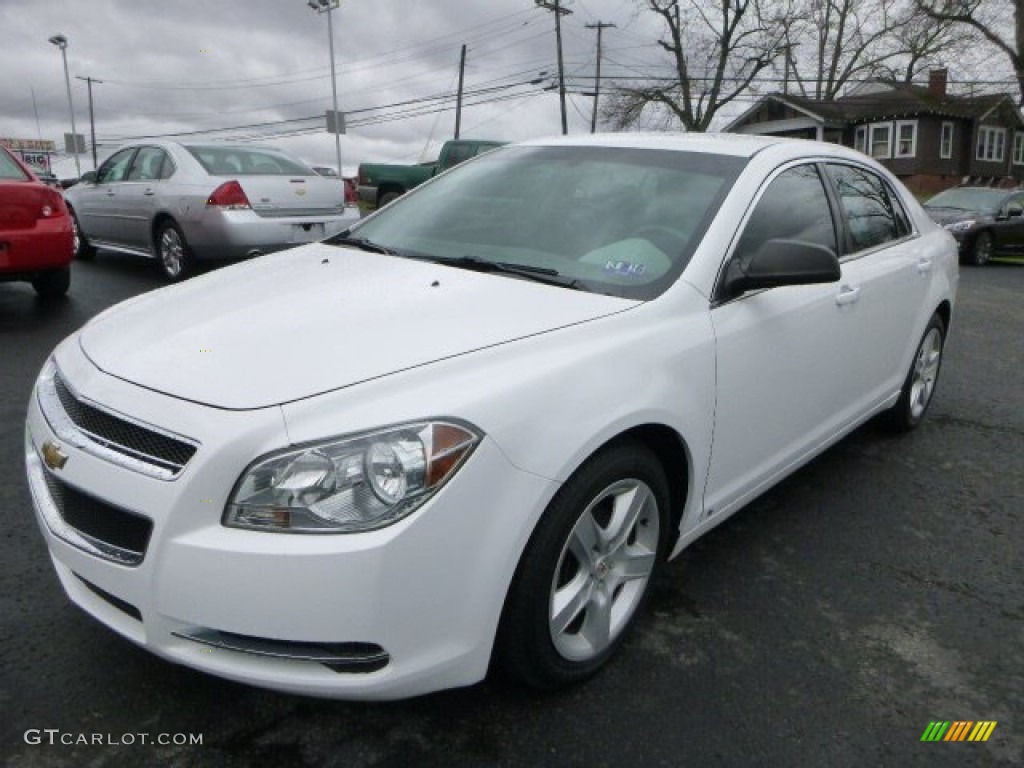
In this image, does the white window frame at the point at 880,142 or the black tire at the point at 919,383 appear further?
the white window frame at the point at 880,142

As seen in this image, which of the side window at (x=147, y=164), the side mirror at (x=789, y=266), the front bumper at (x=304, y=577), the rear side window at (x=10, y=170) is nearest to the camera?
the front bumper at (x=304, y=577)

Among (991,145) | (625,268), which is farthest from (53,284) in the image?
(991,145)

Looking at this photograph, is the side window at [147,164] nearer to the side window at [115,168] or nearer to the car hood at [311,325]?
the side window at [115,168]

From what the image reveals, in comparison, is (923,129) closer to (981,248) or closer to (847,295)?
(981,248)

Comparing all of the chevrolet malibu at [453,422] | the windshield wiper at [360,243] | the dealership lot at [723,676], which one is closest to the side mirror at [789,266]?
the chevrolet malibu at [453,422]

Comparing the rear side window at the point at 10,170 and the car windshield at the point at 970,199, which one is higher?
the rear side window at the point at 10,170

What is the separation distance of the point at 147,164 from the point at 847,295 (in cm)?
771

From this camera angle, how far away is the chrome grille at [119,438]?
188cm

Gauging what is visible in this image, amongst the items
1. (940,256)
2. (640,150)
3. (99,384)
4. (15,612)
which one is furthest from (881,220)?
(15,612)

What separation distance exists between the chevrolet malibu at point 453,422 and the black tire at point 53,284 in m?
5.37

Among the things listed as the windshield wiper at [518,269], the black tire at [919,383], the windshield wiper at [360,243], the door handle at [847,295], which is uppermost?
the windshield wiper at [360,243]

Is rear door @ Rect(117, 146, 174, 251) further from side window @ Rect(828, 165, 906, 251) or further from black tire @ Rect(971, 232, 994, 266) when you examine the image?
black tire @ Rect(971, 232, 994, 266)

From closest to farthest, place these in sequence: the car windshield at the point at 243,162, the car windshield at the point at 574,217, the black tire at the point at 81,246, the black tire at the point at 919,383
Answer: the car windshield at the point at 574,217 < the black tire at the point at 919,383 < the car windshield at the point at 243,162 < the black tire at the point at 81,246

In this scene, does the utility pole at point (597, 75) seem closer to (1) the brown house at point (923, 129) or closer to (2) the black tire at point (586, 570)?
(1) the brown house at point (923, 129)
